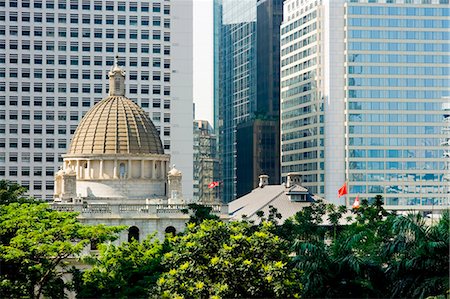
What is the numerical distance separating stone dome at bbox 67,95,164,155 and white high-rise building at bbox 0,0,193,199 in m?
40.9

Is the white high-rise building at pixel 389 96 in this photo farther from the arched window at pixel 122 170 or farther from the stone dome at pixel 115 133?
the arched window at pixel 122 170

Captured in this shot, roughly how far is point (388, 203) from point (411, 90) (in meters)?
17.6

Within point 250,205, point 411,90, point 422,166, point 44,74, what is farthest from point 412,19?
point 44,74

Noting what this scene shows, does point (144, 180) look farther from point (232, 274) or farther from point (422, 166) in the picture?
point (422, 166)

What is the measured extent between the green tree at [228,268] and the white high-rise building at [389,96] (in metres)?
86.3

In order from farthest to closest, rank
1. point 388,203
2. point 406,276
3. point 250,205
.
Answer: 1. point 388,203
2. point 250,205
3. point 406,276

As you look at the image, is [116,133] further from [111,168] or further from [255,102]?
[255,102]

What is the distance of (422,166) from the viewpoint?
138m

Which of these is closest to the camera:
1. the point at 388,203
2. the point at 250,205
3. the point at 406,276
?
the point at 406,276

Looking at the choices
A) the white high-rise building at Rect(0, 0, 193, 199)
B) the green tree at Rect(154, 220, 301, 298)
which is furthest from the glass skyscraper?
the green tree at Rect(154, 220, 301, 298)

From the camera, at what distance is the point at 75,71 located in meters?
138

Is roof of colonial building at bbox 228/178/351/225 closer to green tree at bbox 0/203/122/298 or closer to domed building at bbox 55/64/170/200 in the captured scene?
domed building at bbox 55/64/170/200

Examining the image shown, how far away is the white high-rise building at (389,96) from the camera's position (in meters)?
138

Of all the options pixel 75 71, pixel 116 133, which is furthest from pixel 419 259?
pixel 75 71
